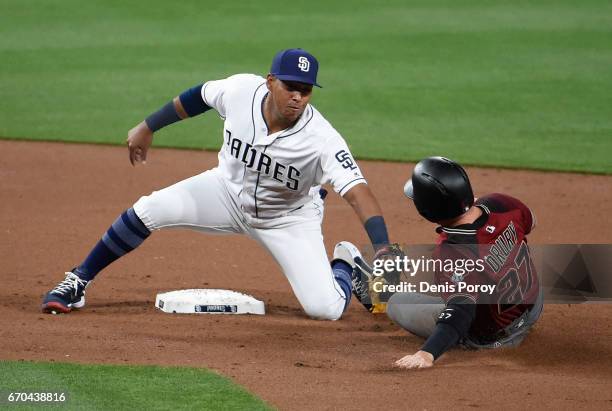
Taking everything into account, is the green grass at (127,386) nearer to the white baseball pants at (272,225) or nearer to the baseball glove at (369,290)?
the white baseball pants at (272,225)

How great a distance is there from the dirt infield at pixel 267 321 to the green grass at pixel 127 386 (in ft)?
0.50

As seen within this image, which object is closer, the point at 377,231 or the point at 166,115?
the point at 377,231

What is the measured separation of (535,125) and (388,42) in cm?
424

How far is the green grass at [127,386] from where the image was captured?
484cm

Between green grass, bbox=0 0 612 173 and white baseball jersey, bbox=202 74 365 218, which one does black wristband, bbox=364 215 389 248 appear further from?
green grass, bbox=0 0 612 173

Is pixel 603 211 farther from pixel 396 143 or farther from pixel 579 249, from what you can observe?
pixel 396 143

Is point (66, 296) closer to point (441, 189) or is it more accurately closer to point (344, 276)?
A: point (344, 276)

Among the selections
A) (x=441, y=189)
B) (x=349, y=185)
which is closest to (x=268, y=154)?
(x=349, y=185)

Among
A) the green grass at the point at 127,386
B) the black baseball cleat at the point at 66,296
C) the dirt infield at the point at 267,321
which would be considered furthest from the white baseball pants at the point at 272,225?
the green grass at the point at 127,386

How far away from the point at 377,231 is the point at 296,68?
1.04 m

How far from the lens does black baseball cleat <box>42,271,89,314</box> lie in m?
6.41

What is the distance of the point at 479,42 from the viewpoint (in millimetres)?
15930

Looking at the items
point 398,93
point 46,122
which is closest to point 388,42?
point 398,93

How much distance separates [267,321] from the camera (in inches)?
257
